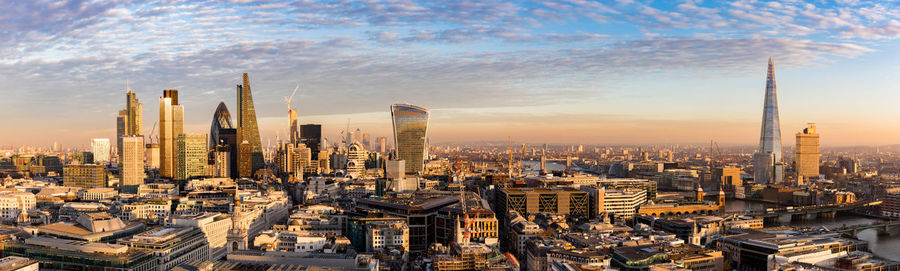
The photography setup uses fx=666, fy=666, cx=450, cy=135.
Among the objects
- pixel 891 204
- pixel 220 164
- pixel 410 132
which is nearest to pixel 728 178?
A: pixel 891 204

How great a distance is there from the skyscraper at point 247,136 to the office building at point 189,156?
18.8ft

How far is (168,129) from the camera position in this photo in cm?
9975

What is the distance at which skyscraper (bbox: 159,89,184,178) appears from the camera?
98625 millimetres

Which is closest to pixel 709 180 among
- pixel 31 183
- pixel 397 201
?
pixel 397 201

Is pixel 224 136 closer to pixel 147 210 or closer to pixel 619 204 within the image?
pixel 147 210

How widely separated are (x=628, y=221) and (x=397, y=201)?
23551 mm

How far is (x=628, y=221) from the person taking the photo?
61.9 m

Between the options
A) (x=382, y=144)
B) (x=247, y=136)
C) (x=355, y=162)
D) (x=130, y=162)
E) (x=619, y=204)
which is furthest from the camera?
(x=382, y=144)

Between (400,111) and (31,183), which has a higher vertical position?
(400,111)

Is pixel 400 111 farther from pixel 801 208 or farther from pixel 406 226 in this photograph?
pixel 801 208

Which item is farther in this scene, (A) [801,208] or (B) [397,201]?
(A) [801,208]

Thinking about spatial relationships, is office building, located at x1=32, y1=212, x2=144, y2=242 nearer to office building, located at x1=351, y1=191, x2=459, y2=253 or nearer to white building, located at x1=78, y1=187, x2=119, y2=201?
office building, located at x1=351, y1=191, x2=459, y2=253

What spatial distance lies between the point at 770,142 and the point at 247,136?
84090mm

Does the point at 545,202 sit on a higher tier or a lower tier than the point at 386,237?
higher
